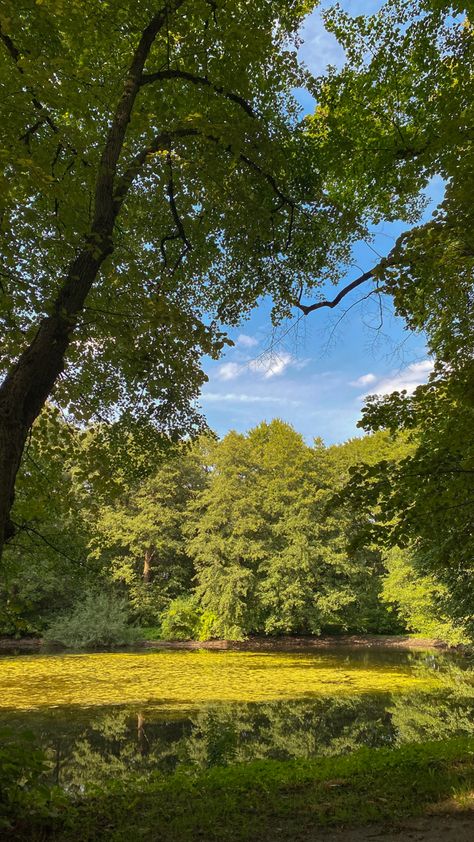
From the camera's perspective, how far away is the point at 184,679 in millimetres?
16016

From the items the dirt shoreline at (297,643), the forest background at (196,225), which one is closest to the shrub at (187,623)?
the dirt shoreline at (297,643)

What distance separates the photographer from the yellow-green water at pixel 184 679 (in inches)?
511

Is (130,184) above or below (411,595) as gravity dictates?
above

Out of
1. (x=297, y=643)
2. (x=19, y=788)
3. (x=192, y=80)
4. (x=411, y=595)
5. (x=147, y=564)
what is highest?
(x=192, y=80)

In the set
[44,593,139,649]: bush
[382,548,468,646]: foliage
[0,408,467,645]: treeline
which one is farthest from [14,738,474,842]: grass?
[44,593,139,649]: bush

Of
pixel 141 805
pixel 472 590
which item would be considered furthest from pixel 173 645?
pixel 141 805

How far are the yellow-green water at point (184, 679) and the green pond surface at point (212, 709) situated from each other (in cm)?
4

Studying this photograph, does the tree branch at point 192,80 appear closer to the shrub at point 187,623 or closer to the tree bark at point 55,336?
the tree bark at point 55,336

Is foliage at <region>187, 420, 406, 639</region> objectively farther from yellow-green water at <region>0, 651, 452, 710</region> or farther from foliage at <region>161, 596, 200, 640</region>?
yellow-green water at <region>0, 651, 452, 710</region>

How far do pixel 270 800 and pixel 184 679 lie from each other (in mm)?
11562

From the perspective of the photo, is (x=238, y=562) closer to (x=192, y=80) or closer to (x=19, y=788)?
(x=19, y=788)

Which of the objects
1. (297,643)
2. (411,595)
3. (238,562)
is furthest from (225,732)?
(297,643)

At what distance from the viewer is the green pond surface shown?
28.9ft

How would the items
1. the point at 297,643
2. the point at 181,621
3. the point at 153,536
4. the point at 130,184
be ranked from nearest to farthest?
1. the point at 130,184
2. the point at 297,643
3. the point at 181,621
4. the point at 153,536
